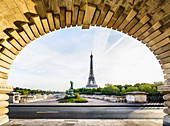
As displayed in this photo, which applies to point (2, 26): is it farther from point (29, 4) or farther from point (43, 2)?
point (43, 2)

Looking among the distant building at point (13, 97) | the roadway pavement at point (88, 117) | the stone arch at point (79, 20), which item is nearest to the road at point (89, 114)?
the roadway pavement at point (88, 117)

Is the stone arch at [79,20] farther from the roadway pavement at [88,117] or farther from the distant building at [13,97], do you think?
the distant building at [13,97]

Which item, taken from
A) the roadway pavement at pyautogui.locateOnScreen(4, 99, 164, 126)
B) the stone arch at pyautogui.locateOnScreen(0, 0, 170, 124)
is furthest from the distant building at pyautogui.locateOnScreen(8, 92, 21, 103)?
the stone arch at pyautogui.locateOnScreen(0, 0, 170, 124)

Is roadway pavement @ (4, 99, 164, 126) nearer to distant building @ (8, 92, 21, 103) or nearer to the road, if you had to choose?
the road

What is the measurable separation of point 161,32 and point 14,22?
446 cm

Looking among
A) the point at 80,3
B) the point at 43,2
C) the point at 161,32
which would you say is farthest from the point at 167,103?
the point at 43,2

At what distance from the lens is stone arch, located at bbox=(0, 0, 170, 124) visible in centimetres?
328

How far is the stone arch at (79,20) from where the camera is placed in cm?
328

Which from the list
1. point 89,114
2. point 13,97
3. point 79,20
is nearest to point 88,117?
point 89,114

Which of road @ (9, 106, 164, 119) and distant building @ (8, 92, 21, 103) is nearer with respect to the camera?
road @ (9, 106, 164, 119)

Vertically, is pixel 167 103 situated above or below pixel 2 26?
below

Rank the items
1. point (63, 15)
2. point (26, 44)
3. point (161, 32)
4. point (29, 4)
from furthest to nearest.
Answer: point (26, 44), point (161, 32), point (63, 15), point (29, 4)

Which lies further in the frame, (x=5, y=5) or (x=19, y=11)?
(x=19, y=11)

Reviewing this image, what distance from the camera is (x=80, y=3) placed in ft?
11.1
